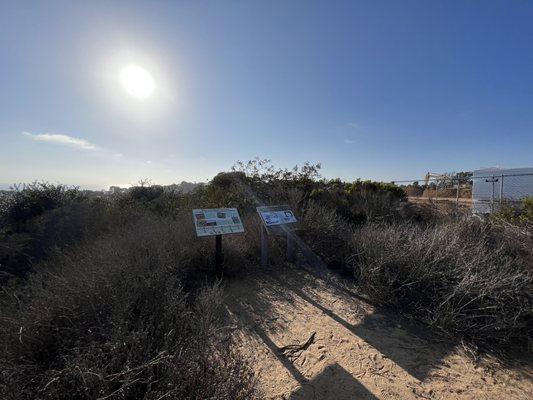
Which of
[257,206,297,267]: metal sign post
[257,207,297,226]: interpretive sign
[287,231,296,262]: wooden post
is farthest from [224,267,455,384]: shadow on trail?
[257,207,297,226]: interpretive sign

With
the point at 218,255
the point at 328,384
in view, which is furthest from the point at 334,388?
the point at 218,255

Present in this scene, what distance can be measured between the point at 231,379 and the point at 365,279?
3235 mm

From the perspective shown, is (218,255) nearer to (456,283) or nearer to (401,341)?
(401,341)

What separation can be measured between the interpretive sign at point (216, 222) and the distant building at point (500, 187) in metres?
7.85

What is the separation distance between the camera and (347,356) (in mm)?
3193

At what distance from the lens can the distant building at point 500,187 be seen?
9781mm

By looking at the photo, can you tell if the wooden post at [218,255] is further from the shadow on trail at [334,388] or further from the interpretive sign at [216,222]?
the shadow on trail at [334,388]

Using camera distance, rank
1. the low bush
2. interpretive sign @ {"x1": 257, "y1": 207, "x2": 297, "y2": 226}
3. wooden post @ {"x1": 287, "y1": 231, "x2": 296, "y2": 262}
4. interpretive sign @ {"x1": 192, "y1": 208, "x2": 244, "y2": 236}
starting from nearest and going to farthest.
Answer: the low bush < interpretive sign @ {"x1": 192, "y1": 208, "x2": 244, "y2": 236} < interpretive sign @ {"x1": 257, "y1": 207, "x2": 297, "y2": 226} < wooden post @ {"x1": 287, "y1": 231, "x2": 296, "y2": 262}

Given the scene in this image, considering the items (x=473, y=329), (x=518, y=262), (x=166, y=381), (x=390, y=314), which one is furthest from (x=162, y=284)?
(x=518, y=262)

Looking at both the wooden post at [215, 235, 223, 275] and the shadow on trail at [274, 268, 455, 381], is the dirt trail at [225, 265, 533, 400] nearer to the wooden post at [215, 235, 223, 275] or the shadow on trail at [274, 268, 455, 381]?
the shadow on trail at [274, 268, 455, 381]

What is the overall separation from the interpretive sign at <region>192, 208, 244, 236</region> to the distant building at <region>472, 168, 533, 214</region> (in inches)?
309

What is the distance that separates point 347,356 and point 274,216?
3123mm

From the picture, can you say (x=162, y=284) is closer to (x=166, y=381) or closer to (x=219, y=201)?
(x=166, y=381)

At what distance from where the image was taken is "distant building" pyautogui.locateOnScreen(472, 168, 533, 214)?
9.78 m
